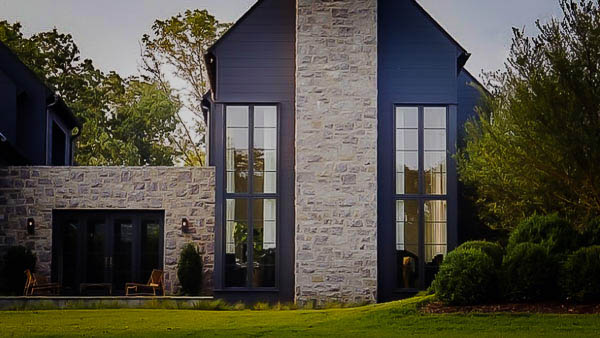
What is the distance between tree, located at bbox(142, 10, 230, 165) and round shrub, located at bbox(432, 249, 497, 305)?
25.9 m

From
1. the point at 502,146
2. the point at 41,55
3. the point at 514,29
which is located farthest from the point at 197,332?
the point at 41,55

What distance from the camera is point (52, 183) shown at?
21875mm

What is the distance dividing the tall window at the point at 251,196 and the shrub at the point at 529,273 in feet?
22.9

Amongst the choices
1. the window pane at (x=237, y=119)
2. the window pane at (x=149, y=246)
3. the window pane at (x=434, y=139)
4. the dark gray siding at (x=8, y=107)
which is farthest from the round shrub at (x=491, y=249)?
the dark gray siding at (x=8, y=107)

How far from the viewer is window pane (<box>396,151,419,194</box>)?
802 inches

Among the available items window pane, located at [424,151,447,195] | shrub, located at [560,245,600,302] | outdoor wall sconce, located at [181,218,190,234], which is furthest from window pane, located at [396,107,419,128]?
shrub, located at [560,245,600,302]

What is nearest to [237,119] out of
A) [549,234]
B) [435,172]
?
[435,172]

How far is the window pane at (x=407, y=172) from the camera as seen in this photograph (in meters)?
20.4

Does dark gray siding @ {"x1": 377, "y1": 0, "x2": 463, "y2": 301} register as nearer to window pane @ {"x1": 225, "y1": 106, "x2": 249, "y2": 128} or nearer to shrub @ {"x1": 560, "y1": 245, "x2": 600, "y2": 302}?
window pane @ {"x1": 225, "y1": 106, "x2": 249, "y2": 128}

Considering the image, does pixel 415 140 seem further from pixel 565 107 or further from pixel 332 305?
pixel 565 107

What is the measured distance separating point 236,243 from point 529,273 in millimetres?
7682

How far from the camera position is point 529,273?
1405 centimetres

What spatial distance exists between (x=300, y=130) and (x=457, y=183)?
12.2 ft

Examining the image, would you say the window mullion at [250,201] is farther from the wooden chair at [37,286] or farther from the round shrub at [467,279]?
the round shrub at [467,279]
